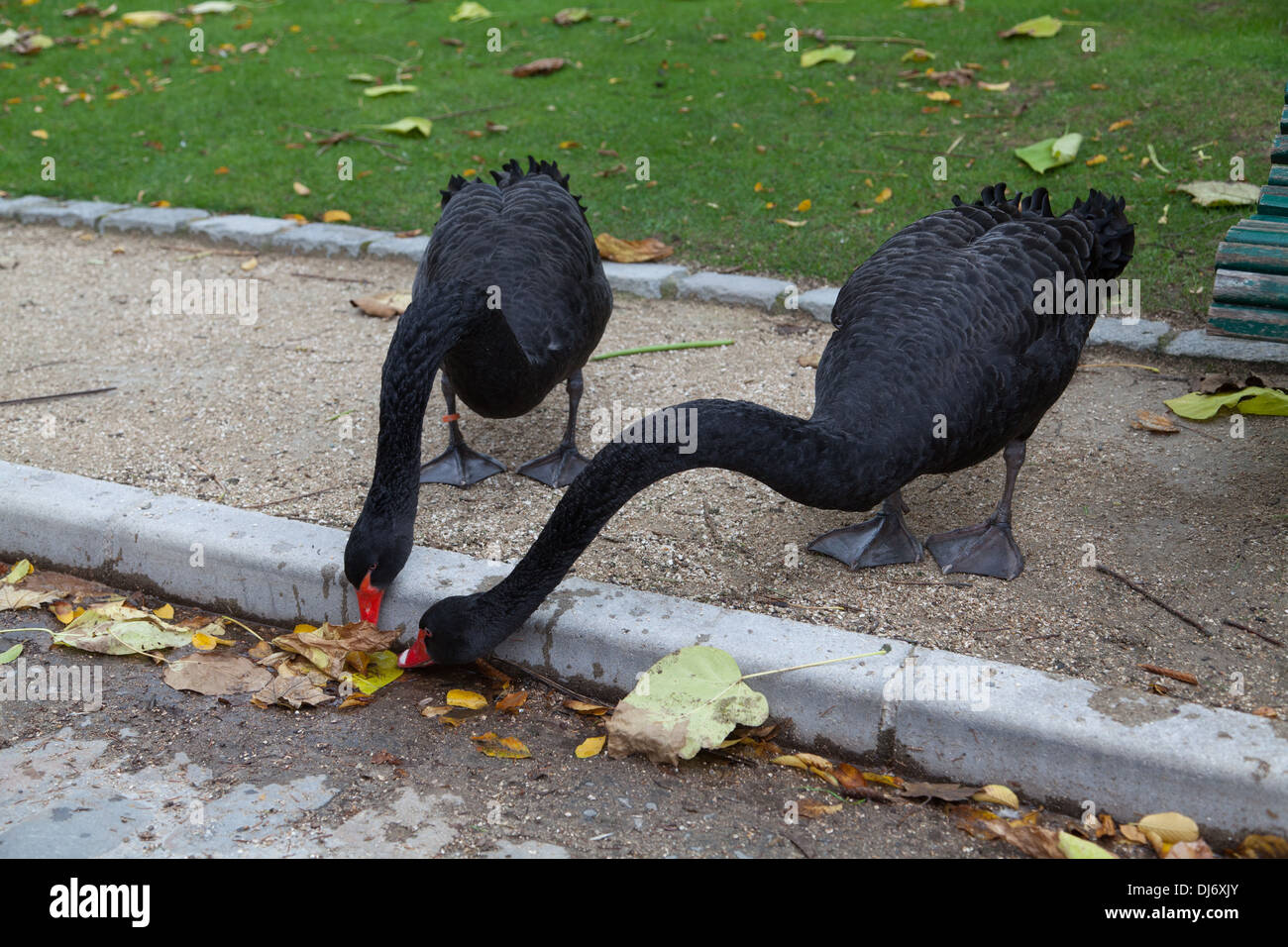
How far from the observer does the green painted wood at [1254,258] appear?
3115 mm

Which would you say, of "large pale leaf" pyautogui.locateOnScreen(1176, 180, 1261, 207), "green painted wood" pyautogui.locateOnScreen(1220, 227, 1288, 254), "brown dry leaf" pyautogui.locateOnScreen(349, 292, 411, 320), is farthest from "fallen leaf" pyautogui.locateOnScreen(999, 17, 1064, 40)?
"green painted wood" pyautogui.locateOnScreen(1220, 227, 1288, 254)

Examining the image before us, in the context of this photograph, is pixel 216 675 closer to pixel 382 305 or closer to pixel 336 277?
pixel 382 305

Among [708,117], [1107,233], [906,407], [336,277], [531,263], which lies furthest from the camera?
[708,117]

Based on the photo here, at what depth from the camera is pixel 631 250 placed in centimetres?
599

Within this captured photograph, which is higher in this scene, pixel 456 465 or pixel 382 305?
pixel 382 305

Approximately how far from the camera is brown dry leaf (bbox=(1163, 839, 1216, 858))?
2.43 metres

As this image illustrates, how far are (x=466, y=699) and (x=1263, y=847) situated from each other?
195 centimetres

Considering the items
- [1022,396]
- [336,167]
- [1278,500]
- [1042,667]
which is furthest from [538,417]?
[336,167]

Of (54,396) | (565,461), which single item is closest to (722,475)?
(565,461)

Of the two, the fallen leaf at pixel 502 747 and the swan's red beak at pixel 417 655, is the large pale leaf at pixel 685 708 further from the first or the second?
the swan's red beak at pixel 417 655

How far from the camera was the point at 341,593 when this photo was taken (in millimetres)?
3393

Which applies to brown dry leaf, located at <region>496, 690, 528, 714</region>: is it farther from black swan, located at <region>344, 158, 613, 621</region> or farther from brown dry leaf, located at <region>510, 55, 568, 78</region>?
brown dry leaf, located at <region>510, 55, 568, 78</region>

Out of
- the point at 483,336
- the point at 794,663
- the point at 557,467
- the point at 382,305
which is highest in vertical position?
the point at 483,336

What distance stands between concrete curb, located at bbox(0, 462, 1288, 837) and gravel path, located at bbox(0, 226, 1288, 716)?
29 cm
